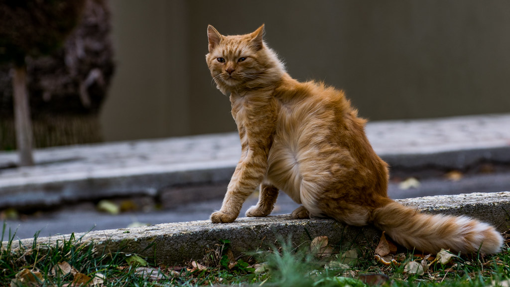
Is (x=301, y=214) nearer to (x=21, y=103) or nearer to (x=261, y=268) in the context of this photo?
(x=261, y=268)

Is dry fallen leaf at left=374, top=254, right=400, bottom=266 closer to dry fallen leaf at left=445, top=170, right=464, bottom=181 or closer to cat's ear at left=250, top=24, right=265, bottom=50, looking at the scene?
cat's ear at left=250, top=24, right=265, bottom=50

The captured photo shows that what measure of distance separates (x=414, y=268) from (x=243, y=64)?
3.63 feet

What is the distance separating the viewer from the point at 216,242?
77.7 inches

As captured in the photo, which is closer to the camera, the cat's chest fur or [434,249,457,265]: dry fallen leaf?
[434,249,457,265]: dry fallen leaf

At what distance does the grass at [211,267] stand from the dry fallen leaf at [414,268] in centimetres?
1

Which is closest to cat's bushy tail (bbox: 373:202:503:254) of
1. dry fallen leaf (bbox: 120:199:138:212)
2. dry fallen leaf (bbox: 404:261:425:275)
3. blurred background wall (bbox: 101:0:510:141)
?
dry fallen leaf (bbox: 404:261:425:275)

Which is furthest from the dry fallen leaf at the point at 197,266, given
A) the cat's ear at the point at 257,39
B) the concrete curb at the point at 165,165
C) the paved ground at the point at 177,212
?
the concrete curb at the point at 165,165

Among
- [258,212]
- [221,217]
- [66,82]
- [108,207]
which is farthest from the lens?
[66,82]

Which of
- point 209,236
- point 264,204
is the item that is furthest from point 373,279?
point 264,204

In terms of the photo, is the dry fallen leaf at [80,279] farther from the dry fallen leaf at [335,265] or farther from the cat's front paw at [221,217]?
the dry fallen leaf at [335,265]

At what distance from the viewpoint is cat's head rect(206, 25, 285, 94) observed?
2.12 meters

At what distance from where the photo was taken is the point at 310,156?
6.53 ft

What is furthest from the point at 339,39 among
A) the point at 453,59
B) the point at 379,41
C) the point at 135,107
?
the point at 135,107

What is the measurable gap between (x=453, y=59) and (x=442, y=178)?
5427mm
